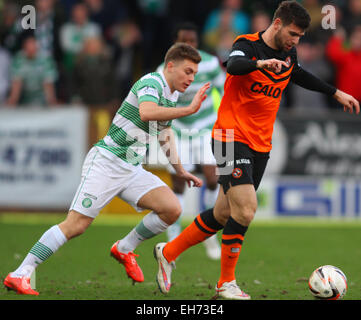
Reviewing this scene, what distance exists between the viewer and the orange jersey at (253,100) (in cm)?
586

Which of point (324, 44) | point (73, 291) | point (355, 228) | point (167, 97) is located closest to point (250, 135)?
point (167, 97)

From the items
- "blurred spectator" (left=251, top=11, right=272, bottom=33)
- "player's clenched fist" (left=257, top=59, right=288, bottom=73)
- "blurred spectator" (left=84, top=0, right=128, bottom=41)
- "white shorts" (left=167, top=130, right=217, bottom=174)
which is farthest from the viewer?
"blurred spectator" (left=84, top=0, right=128, bottom=41)

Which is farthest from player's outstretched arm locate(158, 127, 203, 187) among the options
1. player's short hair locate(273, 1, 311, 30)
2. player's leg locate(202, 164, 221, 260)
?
player's leg locate(202, 164, 221, 260)

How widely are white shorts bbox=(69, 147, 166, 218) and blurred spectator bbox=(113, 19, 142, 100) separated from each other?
691 centimetres

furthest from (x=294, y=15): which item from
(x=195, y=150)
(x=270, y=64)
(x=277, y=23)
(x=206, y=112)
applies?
(x=195, y=150)

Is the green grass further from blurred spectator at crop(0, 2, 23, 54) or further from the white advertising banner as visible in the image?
blurred spectator at crop(0, 2, 23, 54)

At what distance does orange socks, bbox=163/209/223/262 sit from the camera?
6172 millimetres

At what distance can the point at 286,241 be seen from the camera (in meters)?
9.67

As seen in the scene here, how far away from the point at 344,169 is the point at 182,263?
4.91 meters

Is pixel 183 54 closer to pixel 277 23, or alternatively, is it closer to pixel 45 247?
pixel 277 23

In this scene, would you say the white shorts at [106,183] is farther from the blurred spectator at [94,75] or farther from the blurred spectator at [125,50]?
the blurred spectator at [125,50]

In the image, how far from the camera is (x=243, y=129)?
5.88 meters

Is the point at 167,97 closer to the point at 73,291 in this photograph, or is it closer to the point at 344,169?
the point at 73,291

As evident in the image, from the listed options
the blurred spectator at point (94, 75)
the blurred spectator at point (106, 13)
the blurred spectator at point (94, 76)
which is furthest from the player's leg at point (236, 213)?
the blurred spectator at point (106, 13)
